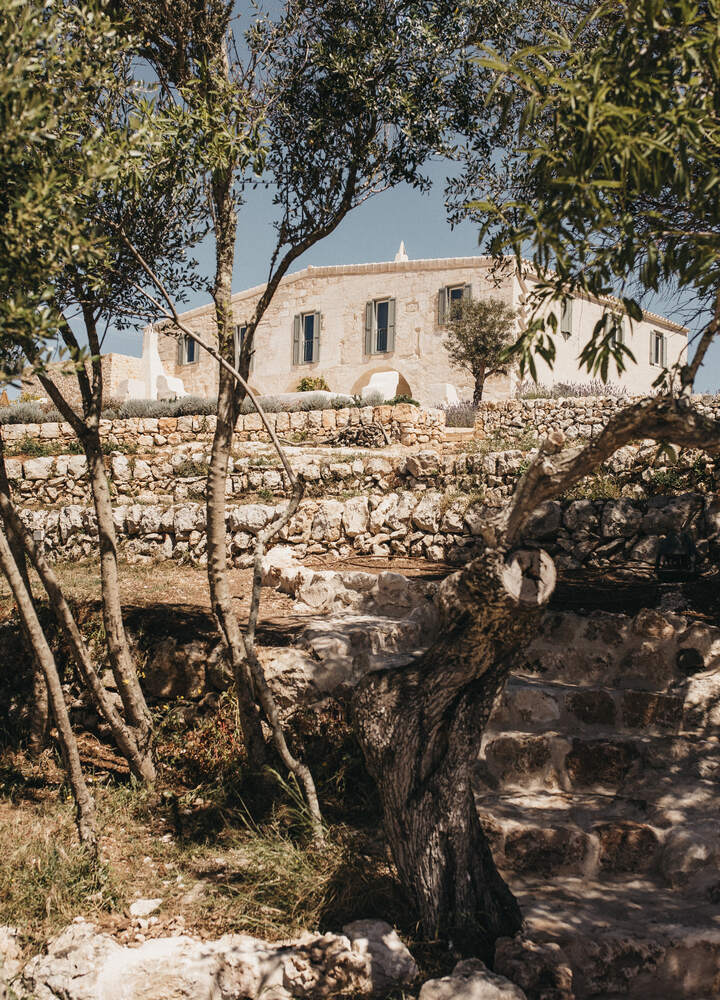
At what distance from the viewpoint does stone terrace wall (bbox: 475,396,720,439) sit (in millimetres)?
16961

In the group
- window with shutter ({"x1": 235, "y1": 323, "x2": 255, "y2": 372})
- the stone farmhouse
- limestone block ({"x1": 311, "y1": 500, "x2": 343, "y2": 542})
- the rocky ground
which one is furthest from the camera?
the stone farmhouse

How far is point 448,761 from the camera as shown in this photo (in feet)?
14.6

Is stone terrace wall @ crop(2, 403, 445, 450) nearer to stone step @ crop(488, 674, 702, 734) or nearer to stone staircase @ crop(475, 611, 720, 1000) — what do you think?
stone staircase @ crop(475, 611, 720, 1000)

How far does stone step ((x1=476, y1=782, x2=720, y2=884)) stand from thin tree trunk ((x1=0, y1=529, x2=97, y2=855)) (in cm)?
282

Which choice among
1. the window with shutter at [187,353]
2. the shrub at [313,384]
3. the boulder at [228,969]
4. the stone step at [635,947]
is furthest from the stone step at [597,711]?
the window with shutter at [187,353]

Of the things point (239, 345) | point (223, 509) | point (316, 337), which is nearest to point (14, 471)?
point (223, 509)

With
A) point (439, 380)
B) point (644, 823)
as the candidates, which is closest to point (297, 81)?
point (644, 823)

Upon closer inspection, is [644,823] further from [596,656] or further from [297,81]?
[297,81]

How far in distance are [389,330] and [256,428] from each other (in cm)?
1187

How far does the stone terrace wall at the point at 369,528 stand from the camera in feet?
33.7

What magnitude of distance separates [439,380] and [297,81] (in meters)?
18.7

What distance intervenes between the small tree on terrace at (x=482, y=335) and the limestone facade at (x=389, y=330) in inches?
54.4

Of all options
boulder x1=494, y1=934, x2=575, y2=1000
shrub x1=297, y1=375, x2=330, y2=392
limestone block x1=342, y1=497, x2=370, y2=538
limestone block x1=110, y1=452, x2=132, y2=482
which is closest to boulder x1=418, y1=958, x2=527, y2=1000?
boulder x1=494, y1=934, x2=575, y2=1000

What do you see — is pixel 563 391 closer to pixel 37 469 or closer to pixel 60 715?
pixel 37 469
